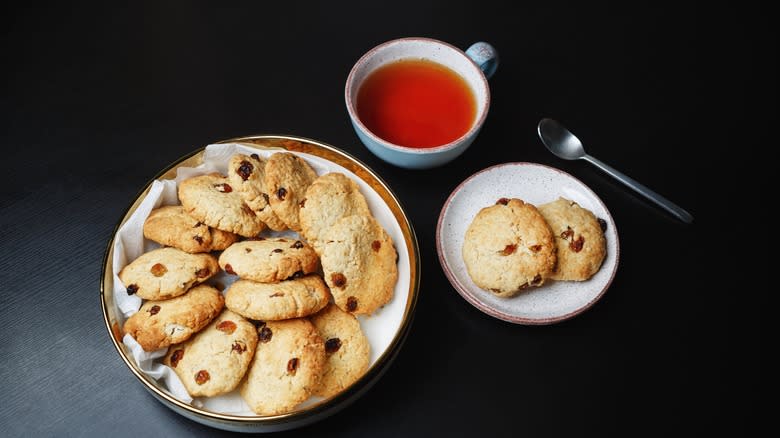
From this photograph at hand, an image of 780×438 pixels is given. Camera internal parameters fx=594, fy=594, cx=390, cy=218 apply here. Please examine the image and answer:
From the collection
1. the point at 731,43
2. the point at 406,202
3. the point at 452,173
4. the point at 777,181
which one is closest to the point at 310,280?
the point at 406,202

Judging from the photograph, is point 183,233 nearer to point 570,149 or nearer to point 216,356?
point 216,356

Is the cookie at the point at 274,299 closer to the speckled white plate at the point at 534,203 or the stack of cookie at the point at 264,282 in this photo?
the stack of cookie at the point at 264,282

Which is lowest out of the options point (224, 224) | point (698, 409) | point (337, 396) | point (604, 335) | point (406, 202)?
point (698, 409)

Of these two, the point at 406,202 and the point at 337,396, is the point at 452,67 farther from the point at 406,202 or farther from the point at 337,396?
the point at 337,396

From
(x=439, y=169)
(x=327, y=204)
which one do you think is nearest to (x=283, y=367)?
(x=327, y=204)

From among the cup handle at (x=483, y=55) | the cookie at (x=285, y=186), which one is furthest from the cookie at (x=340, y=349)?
the cup handle at (x=483, y=55)

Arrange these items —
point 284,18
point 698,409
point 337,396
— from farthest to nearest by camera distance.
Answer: point 284,18, point 698,409, point 337,396
